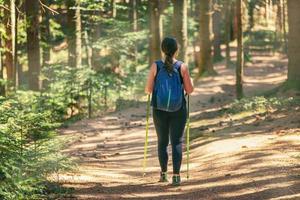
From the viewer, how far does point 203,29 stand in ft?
102

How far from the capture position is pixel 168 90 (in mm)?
8953

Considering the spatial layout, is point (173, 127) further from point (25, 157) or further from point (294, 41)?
point (294, 41)

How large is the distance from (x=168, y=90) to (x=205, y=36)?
73.3ft

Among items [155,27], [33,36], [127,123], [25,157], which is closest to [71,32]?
[33,36]

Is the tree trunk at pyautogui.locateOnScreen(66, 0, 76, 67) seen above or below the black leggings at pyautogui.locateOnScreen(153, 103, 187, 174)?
above

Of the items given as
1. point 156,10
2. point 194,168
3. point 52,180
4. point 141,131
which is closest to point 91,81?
point 141,131

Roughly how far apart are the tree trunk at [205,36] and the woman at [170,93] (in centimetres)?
2116

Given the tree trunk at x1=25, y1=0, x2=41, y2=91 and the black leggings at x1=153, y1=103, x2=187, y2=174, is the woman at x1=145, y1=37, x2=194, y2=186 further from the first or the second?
the tree trunk at x1=25, y1=0, x2=41, y2=91

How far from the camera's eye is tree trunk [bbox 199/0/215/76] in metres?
30.0

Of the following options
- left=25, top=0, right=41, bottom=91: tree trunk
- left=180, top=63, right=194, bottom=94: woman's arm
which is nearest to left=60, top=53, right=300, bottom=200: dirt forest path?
left=180, top=63, right=194, bottom=94: woman's arm

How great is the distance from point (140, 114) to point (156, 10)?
9.57 m

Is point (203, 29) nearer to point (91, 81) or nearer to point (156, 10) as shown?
point (156, 10)

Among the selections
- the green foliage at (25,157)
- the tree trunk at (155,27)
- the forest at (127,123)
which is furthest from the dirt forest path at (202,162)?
the tree trunk at (155,27)

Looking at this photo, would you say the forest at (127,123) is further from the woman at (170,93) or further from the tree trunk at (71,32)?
the woman at (170,93)
